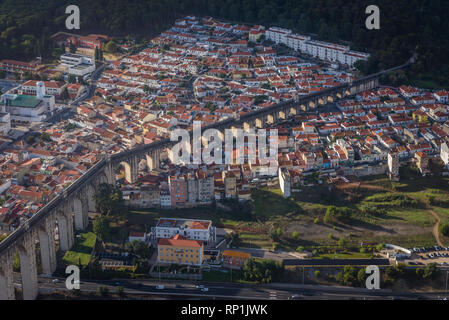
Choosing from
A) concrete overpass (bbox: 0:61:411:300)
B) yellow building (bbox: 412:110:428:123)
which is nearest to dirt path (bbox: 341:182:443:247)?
concrete overpass (bbox: 0:61:411:300)

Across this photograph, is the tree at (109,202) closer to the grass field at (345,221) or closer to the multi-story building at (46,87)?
the grass field at (345,221)

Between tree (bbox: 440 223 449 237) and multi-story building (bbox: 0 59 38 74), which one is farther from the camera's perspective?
multi-story building (bbox: 0 59 38 74)

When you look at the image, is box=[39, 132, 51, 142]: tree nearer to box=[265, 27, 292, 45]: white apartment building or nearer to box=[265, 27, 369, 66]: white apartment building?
box=[265, 27, 369, 66]: white apartment building

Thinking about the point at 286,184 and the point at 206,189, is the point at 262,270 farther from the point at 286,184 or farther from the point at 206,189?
the point at 286,184

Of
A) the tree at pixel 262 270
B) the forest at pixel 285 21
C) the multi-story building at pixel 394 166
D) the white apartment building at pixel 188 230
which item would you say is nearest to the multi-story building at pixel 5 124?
the forest at pixel 285 21

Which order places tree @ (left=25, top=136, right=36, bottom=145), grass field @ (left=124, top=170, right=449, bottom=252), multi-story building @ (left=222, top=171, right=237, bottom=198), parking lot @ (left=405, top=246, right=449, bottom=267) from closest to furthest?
1. parking lot @ (left=405, top=246, right=449, bottom=267)
2. grass field @ (left=124, top=170, right=449, bottom=252)
3. multi-story building @ (left=222, top=171, right=237, bottom=198)
4. tree @ (left=25, top=136, right=36, bottom=145)
